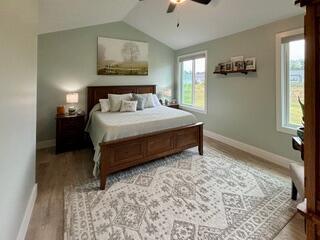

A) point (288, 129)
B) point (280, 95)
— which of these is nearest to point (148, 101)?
point (280, 95)

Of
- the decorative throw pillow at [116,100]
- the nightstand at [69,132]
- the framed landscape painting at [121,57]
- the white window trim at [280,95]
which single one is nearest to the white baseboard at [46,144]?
the nightstand at [69,132]

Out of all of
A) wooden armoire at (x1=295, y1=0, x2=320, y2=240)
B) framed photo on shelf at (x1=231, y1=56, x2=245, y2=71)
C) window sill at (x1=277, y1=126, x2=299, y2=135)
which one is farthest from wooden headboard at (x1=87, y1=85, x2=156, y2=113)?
wooden armoire at (x1=295, y1=0, x2=320, y2=240)

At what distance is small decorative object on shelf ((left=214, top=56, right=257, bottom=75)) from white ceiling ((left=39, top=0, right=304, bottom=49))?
60 cm

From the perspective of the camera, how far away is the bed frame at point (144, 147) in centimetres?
270

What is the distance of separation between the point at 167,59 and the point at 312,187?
5.49 metres

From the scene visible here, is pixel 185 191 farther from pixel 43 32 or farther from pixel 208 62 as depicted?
pixel 43 32

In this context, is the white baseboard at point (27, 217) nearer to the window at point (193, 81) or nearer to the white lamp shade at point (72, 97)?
the white lamp shade at point (72, 97)

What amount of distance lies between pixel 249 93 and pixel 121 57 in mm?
3208

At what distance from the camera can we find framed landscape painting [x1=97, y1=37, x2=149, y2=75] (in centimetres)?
475

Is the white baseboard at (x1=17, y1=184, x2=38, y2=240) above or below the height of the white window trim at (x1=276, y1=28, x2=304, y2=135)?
below

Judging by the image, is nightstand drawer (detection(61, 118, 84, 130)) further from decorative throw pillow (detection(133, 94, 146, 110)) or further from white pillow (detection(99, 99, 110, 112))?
decorative throw pillow (detection(133, 94, 146, 110))

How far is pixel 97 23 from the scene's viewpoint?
449 centimetres

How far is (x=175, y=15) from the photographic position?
412 cm

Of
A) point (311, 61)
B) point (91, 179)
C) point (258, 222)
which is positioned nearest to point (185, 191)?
point (258, 222)
